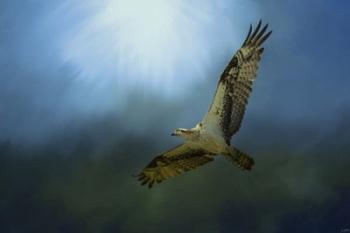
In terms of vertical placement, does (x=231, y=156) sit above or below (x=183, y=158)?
below

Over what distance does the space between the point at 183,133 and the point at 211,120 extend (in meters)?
1.11

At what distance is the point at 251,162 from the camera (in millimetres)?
23078

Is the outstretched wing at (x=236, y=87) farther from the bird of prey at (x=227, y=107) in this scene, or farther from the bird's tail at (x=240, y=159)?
the bird's tail at (x=240, y=159)

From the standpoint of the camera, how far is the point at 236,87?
81.2 feet

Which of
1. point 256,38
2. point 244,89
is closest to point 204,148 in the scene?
point 244,89

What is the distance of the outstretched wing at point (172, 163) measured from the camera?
83.6 feet

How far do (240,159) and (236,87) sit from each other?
284 centimetres

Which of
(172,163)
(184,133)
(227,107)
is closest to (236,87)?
(227,107)

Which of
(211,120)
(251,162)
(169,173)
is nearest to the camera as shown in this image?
(251,162)

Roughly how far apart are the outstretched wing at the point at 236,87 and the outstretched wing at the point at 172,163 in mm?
1366

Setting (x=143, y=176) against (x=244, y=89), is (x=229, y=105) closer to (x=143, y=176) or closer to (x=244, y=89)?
(x=244, y=89)

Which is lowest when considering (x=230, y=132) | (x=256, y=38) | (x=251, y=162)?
(x=251, y=162)

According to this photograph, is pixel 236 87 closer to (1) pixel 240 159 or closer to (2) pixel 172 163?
(1) pixel 240 159

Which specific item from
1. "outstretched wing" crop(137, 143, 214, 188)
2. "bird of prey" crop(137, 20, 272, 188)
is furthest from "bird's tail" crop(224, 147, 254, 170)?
"outstretched wing" crop(137, 143, 214, 188)
